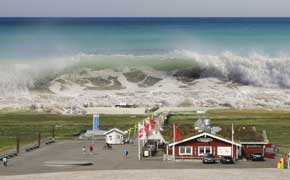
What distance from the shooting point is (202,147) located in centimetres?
5866

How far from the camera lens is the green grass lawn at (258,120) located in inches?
2766

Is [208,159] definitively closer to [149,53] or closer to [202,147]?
[202,147]

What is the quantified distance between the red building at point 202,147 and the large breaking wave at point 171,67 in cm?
5474

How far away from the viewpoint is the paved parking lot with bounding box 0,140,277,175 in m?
53.2

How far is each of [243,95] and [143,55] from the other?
4194cm

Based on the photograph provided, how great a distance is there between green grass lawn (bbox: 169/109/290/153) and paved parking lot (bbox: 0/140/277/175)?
32.2 feet

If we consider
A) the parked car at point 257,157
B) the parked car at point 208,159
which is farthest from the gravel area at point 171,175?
the parked car at point 257,157

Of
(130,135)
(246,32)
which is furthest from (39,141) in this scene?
(246,32)

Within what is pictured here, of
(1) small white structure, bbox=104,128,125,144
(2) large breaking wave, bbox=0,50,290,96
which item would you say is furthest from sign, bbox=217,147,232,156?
(2) large breaking wave, bbox=0,50,290,96

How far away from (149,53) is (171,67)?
16.8 meters

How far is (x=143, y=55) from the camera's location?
14475 cm

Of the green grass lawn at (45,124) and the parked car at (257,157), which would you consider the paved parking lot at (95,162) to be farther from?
the green grass lawn at (45,124)

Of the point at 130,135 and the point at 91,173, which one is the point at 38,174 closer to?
the point at 91,173

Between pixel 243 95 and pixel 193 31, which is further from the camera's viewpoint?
pixel 193 31
